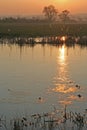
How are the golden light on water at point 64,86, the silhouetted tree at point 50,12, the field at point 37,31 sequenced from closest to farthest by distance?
the golden light on water at point 64,86, the field at point 37,31, the silhouetted tree at point 50,12

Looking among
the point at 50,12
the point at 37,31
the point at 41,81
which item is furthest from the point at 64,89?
the point at 50,12

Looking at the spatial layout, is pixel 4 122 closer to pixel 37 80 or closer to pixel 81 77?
pixel 37 80

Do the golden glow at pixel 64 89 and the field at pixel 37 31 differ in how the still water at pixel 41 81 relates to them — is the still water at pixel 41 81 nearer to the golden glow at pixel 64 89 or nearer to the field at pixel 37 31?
the golden glow at pixel 64 89

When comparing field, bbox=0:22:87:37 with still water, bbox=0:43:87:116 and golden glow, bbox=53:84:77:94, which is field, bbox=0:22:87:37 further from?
golden glow, bbox=53:84:77:94

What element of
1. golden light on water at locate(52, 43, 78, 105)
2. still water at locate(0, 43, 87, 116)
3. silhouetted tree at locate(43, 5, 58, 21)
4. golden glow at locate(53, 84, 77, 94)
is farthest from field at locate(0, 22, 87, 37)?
silhouetted tree at locate(43, 5, 58, 21)

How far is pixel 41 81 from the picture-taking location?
12.6 meters

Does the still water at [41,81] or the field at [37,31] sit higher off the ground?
the still water at [41,81]

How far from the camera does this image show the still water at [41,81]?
32.4 ft

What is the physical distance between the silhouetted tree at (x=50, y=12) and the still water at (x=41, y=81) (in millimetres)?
62127

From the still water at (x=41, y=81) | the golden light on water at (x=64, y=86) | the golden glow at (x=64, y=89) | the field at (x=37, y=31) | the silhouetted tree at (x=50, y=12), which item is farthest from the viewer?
the silhouetted tree at (x=50, y=12)

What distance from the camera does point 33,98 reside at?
416 inches

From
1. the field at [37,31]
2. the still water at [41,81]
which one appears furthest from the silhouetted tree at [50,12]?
the still water at [41,81]

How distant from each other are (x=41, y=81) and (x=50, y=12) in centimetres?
6995

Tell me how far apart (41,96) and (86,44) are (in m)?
13.8
